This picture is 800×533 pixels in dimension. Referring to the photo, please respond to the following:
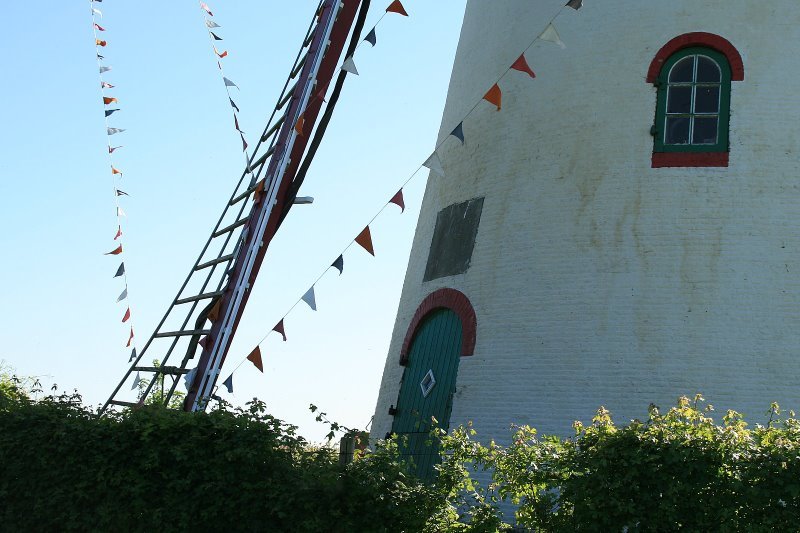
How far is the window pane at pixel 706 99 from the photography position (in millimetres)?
10211

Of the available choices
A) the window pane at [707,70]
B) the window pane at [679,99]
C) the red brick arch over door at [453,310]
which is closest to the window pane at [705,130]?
the window pane at [679,99]

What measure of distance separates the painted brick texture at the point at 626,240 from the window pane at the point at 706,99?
0.64 ft

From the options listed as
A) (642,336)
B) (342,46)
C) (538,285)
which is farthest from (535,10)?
(642,336)

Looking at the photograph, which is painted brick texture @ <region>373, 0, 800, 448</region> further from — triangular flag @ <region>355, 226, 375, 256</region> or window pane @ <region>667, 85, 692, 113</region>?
triangular flag @ <region>355, 226, 375, 256</region>

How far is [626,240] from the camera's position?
10055 mm

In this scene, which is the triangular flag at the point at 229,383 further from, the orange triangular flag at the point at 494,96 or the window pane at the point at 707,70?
the window pane at the point at 707,70

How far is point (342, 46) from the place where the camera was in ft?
37.1

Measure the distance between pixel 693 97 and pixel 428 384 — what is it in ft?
13.1

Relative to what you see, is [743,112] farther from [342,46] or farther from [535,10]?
[342,46]

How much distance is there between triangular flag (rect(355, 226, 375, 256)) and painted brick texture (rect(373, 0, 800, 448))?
66.2 inches

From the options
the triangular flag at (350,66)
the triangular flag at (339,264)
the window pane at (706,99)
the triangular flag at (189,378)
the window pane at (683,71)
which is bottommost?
the triangular flag at (189,378)

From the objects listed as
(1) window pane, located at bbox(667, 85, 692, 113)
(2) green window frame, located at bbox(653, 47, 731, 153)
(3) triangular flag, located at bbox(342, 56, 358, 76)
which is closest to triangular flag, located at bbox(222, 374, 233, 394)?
(3) triangular flag, located at bbox(342, 56, 358, 76)

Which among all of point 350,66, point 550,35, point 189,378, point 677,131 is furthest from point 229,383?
point 677,131

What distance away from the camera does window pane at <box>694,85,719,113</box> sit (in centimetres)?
1021
